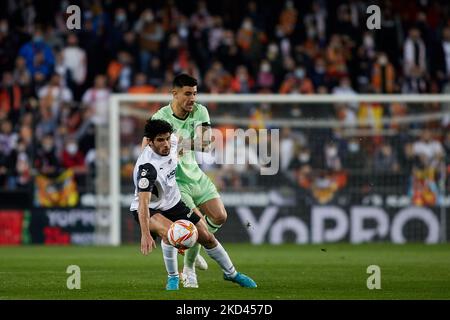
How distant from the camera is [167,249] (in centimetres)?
1155

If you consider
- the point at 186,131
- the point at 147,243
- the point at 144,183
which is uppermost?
the point at 186,131

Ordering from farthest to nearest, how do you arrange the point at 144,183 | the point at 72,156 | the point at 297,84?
1. the point at 297,84
2. the point at 72,156
3. the point at 144,183

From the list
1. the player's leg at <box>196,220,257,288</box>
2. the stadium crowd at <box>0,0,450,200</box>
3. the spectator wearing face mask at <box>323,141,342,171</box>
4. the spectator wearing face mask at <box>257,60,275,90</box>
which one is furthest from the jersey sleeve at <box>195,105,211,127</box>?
the spectator wearing face mask at <box>257,60,275,90</box>

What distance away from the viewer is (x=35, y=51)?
24.5 metres

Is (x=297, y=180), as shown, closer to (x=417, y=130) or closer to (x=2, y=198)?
(x=417, y=130)

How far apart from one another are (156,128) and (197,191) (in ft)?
5.92

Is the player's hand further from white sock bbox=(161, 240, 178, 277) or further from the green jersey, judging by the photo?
the green jersey

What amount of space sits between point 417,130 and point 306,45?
477 cm

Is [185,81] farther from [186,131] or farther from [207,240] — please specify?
[207,240]

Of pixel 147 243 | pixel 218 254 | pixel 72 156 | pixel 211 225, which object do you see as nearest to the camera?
pixel 147 243

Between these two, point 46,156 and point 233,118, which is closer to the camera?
point 233,118

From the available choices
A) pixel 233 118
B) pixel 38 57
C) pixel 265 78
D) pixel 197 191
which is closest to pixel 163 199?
pixel 197 191

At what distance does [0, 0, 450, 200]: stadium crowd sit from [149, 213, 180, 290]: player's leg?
10.2 metres
